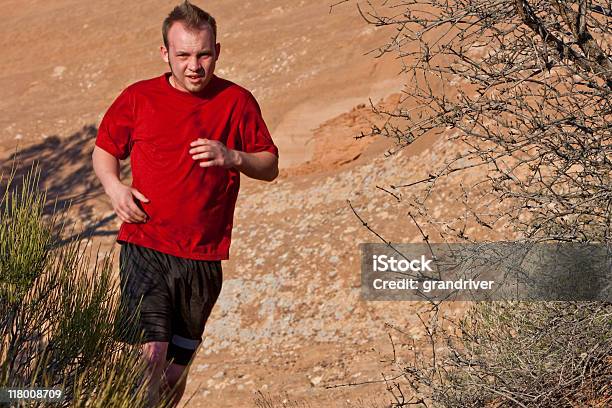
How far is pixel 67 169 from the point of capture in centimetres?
1798

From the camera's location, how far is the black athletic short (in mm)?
4309

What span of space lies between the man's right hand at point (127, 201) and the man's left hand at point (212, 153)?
0.34 meters

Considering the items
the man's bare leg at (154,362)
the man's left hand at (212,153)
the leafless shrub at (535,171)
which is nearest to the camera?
the man's left hand at (212,153)

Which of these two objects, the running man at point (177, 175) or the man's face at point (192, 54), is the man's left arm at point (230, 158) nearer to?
the running man at point (177, 175)

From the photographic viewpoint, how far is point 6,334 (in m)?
4.12

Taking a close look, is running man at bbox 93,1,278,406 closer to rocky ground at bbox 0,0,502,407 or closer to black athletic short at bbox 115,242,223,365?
black athletic short at bbox 115,242,223,365

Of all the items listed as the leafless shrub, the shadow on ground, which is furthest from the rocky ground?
the leafless shrub

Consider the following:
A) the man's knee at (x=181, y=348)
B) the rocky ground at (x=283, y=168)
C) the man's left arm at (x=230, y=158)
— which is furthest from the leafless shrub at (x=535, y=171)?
the man's knee at (x=181, y=348)

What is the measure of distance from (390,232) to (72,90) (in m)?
11.2

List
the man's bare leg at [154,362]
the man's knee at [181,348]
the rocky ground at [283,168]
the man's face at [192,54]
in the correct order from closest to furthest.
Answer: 1. the man's bare leg at [154,362]
2. the man's face at [192,54]
3. the man's knee at [181,348]
4. the rocky ground at [283,168]

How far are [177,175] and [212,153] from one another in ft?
0.99

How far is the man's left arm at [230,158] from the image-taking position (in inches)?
160

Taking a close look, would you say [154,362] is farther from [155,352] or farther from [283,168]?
[283,168]

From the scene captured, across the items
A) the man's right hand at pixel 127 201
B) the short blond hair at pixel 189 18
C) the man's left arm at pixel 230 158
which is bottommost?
the man's right hand at pixel 127 201
